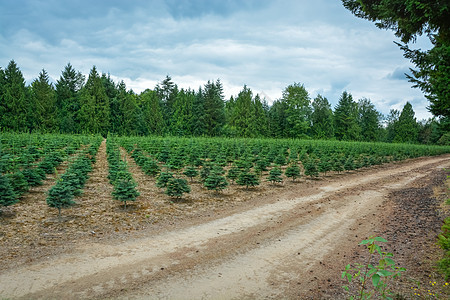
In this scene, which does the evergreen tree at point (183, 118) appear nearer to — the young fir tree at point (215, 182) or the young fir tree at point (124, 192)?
the young fir tree at point (215, 182)

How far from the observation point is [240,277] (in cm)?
491

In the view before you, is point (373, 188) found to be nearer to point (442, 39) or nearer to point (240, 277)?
point (442, 39)

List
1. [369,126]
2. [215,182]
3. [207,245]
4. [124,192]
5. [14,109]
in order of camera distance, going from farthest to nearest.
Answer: [369,126]
[14,109]
[215,182]
[124,192]
[207,245]

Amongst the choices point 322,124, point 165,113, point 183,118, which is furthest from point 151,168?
point 322,124

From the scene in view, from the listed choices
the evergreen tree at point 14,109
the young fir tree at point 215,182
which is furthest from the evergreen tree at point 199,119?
the young fir tree at point 215,182

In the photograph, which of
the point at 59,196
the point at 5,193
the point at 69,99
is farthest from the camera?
the point at 69,99

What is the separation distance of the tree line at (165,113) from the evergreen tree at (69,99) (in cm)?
9

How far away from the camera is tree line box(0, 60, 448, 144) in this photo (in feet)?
139

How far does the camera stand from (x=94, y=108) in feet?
154

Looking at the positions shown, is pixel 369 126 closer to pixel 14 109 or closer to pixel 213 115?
pixel 213 115

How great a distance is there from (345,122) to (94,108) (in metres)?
58.3

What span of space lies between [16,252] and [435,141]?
87.8 m

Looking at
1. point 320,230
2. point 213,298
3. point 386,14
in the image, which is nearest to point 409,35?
point 386,14

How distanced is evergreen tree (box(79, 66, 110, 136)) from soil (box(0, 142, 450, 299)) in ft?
128
